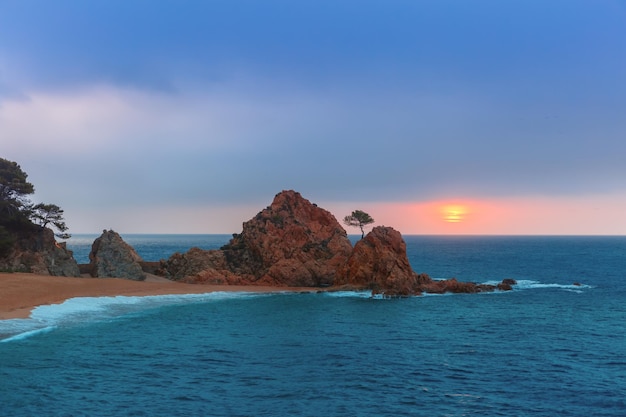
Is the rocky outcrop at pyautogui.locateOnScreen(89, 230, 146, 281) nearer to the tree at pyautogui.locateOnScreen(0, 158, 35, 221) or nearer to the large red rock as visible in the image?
the tree at pyautogui.locateOnScreen(0, 158, 35, 221)

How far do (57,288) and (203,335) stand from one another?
2506 centimetres

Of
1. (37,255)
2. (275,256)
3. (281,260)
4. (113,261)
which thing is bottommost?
(281,260)

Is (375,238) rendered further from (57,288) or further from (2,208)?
(2,208)

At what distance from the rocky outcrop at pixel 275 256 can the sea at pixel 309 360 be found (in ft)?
62.1

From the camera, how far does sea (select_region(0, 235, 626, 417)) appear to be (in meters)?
22.0

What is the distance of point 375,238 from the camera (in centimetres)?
6856

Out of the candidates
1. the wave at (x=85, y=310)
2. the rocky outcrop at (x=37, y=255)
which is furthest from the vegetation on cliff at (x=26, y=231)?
the wave at (x=85, y=310)

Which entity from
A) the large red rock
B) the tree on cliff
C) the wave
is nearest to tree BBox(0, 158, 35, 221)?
the tree on cliff

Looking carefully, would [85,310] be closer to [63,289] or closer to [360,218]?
[63,289]

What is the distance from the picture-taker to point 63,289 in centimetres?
5328

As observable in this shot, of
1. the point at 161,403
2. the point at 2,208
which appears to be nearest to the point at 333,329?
the point at 161,403

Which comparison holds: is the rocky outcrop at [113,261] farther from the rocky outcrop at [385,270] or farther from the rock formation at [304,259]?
the rocky outcrop at [385,270]

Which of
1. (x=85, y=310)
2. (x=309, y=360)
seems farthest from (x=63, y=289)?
(x=309, y=360)

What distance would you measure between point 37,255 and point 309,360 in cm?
4841
